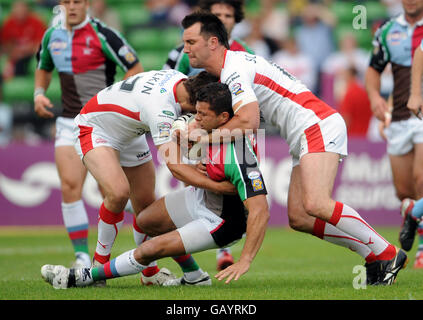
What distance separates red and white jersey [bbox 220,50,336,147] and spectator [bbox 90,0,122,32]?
35.0ft

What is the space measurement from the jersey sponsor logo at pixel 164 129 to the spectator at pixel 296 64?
32.7 feet

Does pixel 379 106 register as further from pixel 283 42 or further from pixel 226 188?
pixel 283 42

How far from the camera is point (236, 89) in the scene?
241 inches

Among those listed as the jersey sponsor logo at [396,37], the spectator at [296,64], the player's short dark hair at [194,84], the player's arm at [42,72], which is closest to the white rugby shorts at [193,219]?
the player's short dark hair at [194,84]

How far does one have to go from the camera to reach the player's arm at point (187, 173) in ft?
20.2

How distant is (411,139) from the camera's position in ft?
28.9

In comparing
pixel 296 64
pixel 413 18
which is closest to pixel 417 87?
pixel 413 18

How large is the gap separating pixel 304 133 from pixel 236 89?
2.62 ft

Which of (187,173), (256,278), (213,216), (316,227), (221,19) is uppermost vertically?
(221,19)

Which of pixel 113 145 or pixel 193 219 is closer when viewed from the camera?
pixel 193 219

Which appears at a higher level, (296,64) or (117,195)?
(117,195)

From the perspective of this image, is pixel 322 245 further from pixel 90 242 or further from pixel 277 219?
pixel 90 242

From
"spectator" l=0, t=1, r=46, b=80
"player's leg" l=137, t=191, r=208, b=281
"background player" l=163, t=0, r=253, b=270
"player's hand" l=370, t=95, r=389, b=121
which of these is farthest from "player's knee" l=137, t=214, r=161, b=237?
"spectator" l=0, t=1, r=46, b=80
